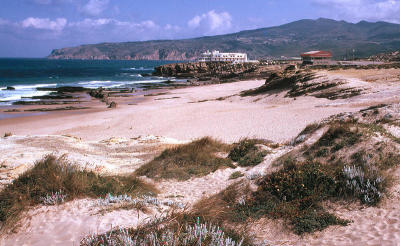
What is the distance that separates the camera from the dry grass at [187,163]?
8195 mm

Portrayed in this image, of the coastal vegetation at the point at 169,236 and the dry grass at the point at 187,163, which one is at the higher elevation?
the coastal vegetation at the point at 169,236

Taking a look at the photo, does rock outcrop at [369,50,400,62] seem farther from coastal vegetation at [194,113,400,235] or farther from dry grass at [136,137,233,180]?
coastal vegetation at [194,113,400,235]

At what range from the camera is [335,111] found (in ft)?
53.9

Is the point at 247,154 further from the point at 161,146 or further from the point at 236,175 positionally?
the point at 161,146

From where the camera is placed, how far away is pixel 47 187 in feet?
15.0

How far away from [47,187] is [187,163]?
16.0 feet

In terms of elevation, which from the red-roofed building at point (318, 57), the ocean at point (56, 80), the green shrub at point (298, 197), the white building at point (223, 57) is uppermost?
the white building at point (223, 57)

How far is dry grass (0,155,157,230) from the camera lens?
411 cm

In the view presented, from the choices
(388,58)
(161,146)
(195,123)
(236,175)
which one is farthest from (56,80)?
(388,58)

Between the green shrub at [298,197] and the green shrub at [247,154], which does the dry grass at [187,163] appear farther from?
the green shrub at [298,197]

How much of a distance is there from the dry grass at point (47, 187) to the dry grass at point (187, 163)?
2.49m

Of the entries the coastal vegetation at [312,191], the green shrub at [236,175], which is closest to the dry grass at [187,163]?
the green shrub at [236,175]

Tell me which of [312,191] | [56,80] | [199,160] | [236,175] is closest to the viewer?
[312,191]

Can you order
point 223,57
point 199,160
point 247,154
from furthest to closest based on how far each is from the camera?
point 223,57, point 247,154, point 199,160
